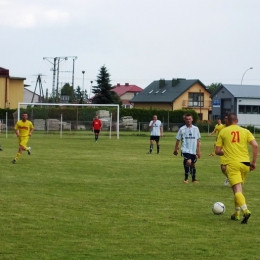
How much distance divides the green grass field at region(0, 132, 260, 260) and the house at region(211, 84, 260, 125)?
2772 inches

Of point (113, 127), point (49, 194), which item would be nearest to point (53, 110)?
point (113, 127)

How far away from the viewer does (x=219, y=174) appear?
22.1 meters

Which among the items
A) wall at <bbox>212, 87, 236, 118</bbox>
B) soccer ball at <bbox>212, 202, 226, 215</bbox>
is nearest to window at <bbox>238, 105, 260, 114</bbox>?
wall at <bbox>212, 87, 236, 118</bbox>

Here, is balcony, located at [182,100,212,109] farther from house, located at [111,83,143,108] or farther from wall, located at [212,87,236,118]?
house, located at [111,83,143,108]

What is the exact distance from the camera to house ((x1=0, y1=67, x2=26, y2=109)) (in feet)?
259

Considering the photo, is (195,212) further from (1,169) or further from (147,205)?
(1,169)

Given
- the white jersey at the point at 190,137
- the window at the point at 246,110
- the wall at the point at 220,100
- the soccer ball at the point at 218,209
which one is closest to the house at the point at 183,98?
the wall at the point at 220,100

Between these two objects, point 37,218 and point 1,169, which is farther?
point 1,169

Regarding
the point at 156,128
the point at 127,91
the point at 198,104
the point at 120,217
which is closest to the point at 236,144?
the point at 120,217

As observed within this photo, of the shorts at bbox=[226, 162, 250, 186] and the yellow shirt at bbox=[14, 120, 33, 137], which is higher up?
the yellow shirt at bbox=[14, 120, 33, 137]

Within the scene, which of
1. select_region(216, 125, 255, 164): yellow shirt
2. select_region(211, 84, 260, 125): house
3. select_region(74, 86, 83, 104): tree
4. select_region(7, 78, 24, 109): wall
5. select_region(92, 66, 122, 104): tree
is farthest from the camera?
select_region(74, 86, 83, 104): tree

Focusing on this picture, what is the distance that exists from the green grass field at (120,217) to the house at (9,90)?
2288 inches

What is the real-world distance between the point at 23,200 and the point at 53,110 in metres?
45.8

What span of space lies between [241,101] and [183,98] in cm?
2125
